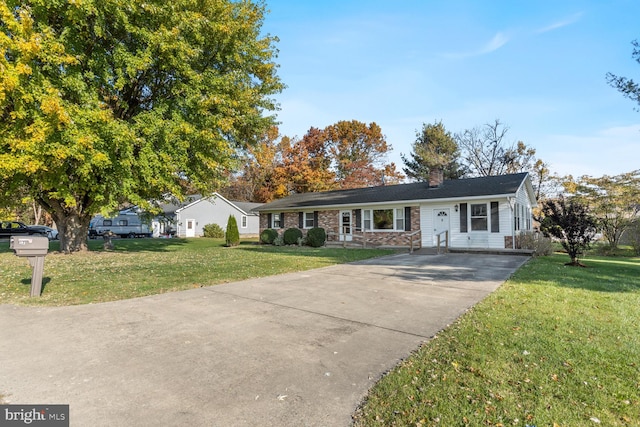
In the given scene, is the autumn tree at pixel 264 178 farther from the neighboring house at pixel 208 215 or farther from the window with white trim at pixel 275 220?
the window with white trim at pixel 275 220

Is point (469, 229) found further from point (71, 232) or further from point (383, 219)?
point (71, 232)

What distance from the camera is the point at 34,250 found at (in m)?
5.88

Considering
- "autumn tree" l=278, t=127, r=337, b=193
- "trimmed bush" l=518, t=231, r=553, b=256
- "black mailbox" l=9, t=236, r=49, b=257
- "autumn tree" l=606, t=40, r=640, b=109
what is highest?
"autumn tree" l=278, t=127, r=337, b=193

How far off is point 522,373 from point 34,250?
7558 mm

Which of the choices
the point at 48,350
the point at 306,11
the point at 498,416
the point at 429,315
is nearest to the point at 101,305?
the point at 48,350

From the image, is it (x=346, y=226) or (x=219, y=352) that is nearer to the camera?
(x=219, y=352)

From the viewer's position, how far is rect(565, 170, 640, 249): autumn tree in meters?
18.0

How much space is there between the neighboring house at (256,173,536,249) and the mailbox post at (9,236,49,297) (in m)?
13.4

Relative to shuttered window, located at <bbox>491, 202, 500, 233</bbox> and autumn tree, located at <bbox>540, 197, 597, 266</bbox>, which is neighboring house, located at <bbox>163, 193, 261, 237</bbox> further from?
→ autumn tree, located at <bbox>540, 197, 597, 266</bbox>

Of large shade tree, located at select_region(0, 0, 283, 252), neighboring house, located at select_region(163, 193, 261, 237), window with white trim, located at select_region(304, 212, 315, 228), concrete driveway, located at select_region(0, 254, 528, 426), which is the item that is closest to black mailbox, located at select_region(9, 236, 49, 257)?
concrete driveway, located at select_region(0, 254, 528, 426)

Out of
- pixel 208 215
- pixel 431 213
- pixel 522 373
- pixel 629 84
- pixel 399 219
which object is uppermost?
pixel 629 84

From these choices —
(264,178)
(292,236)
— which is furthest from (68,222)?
(264,178)

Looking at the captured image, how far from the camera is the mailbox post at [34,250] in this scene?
5746 millimetres

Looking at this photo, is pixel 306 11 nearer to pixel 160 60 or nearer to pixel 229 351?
pixel 160 60
